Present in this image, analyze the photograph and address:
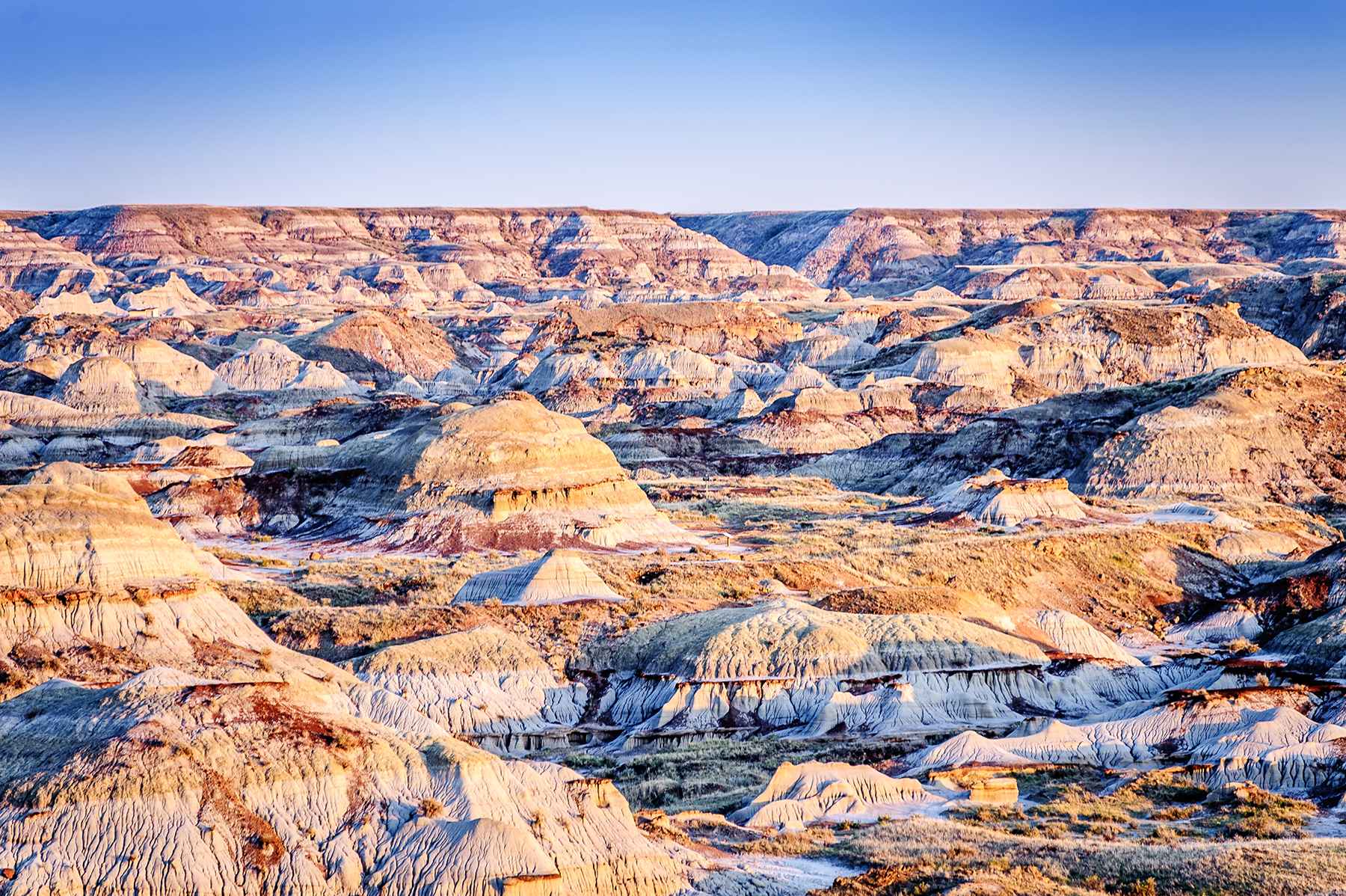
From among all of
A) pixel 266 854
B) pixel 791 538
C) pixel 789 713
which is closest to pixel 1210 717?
pixel 789 713

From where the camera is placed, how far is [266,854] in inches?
1283

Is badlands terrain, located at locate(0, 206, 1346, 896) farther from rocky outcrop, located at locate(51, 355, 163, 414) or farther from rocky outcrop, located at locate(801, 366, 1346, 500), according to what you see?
rocky outcrop, located at locate(51, 355, 163, 414)

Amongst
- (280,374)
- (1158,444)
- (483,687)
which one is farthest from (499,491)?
(280,374)

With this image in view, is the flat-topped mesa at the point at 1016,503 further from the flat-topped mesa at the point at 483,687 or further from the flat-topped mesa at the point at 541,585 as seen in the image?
the flat-topped mesa at the point at 483,687

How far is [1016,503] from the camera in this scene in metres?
94.8

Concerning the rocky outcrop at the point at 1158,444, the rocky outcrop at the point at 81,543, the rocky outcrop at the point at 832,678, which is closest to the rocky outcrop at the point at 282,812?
the rocky outcrop at the point at 81,543

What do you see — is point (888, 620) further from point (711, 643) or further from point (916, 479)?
point (916, 479)

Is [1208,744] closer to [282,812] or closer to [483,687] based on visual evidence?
[483,687]

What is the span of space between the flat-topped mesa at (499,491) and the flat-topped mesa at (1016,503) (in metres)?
15.8

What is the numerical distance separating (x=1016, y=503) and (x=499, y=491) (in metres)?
26.0

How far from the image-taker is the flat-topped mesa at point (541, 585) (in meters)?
70.5

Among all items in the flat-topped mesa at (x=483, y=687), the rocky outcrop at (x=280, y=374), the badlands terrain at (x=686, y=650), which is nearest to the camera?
the badlands terrain at (x=686, y=650)

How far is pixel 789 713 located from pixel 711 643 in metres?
4.06

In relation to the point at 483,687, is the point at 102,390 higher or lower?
lower
